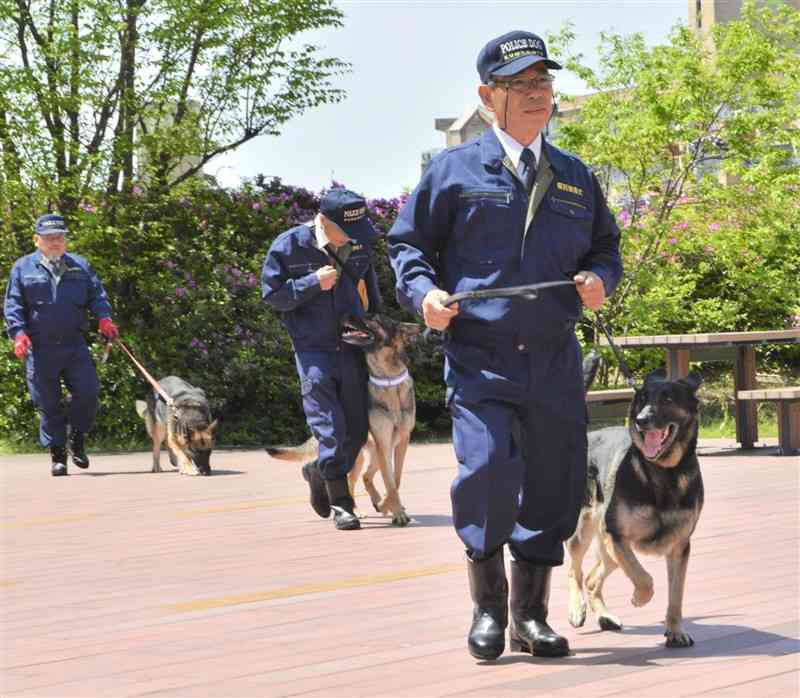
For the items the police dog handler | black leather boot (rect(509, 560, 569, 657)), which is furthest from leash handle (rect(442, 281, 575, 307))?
black leather boot (rect(509, 560, 569, 657))

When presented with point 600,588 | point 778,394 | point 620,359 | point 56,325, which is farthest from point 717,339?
point 600,588

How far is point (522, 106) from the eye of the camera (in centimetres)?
539

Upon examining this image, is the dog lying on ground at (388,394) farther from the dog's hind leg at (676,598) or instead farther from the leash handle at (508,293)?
the leash handle at (508,293)

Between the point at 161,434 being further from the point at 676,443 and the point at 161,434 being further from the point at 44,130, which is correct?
the point at 676,443

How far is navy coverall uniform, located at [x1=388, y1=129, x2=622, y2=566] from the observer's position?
5230 mm

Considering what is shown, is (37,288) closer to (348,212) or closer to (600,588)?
(348,212)

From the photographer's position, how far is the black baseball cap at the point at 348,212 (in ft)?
30.0

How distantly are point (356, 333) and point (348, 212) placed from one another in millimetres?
719

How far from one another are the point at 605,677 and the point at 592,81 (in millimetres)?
15069

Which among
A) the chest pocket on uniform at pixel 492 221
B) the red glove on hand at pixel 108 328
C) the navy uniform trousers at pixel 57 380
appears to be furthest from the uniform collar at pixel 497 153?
the navy uniform trousers at pixel 57 380

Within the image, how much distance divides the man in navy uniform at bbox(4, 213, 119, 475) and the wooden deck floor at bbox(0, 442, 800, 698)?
318 centimetres

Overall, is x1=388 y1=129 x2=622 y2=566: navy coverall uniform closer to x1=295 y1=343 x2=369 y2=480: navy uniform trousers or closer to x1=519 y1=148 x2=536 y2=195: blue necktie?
x1=519 y1=148 x2=536 y2=195: blue necktie

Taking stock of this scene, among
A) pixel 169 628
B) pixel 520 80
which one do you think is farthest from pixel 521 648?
pixel 520 80

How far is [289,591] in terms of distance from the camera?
6945 mm
